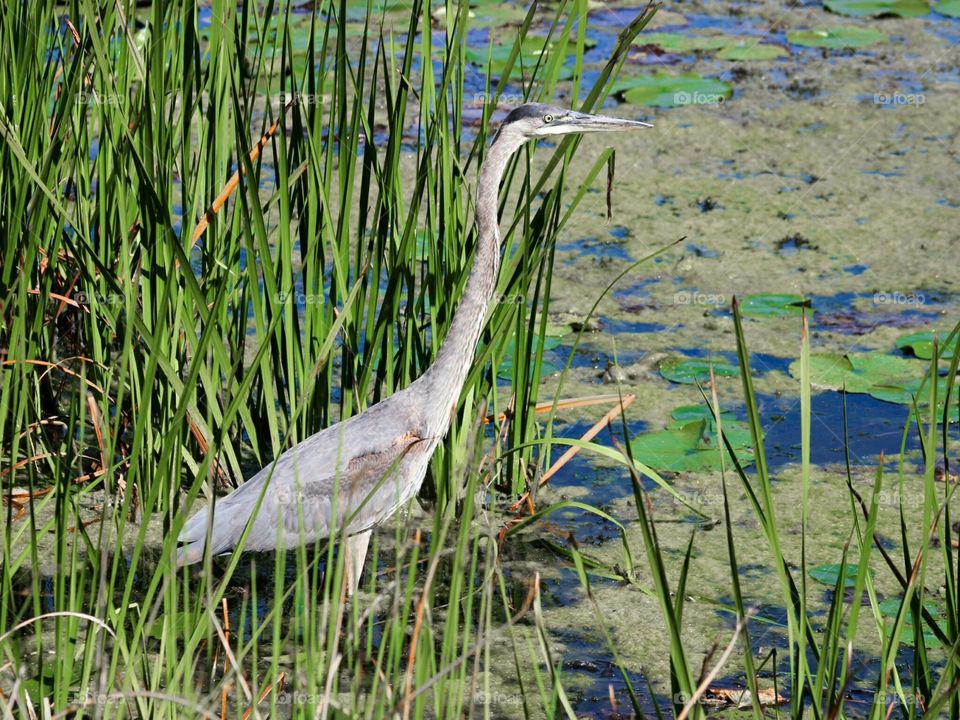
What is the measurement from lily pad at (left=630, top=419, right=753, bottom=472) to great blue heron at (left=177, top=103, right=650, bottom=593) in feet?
3.23

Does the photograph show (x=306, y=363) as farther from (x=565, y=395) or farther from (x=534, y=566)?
(x=565, y=395)

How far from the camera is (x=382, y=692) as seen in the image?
1.74 meters

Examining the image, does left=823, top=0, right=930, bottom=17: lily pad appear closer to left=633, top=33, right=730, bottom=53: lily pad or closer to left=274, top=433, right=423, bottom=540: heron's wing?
left=633, top=33, right=730, bottom=53: lily pad

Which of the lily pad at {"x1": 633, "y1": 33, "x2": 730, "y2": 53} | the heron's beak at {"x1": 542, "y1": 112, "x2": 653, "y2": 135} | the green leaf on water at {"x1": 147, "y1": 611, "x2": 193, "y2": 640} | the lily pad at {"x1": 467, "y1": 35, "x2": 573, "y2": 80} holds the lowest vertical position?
the green leaf on water at {"x1": 147, "y1": 611, "x2": 193, "y2": 640}

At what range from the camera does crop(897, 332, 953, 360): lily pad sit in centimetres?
455

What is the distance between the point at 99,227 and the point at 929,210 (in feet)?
13.3

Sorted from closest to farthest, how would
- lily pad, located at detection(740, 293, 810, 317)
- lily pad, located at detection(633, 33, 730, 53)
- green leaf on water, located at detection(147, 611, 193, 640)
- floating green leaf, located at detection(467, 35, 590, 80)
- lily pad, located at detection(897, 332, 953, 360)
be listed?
1. green leaf on water, located at detection(147, 611, 193, 640)
2. lily pad, located at detection(897, 332, 953, 360)
3. lily pad, located at detection(740, 293, 810, 317)
4. floating green leaf, located at detection(467, 35, 590, 80)
5. lily pad, located at detection(633, 33, 730, 53)

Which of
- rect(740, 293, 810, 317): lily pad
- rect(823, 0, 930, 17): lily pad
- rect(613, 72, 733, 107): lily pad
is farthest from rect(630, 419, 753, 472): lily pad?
rect(823, 0, 930, 17): lily pad

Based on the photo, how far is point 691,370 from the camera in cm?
454

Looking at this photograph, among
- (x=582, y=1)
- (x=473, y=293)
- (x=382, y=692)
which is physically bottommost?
(x=382, y=692)

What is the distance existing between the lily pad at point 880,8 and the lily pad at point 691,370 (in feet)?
15.7

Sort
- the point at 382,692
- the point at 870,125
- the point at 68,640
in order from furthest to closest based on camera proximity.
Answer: the point at 870,125
the point at 68,640
the point at 382,692

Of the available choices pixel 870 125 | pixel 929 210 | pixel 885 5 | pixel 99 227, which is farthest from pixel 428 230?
pixel 885 5

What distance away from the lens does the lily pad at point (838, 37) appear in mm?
7895
